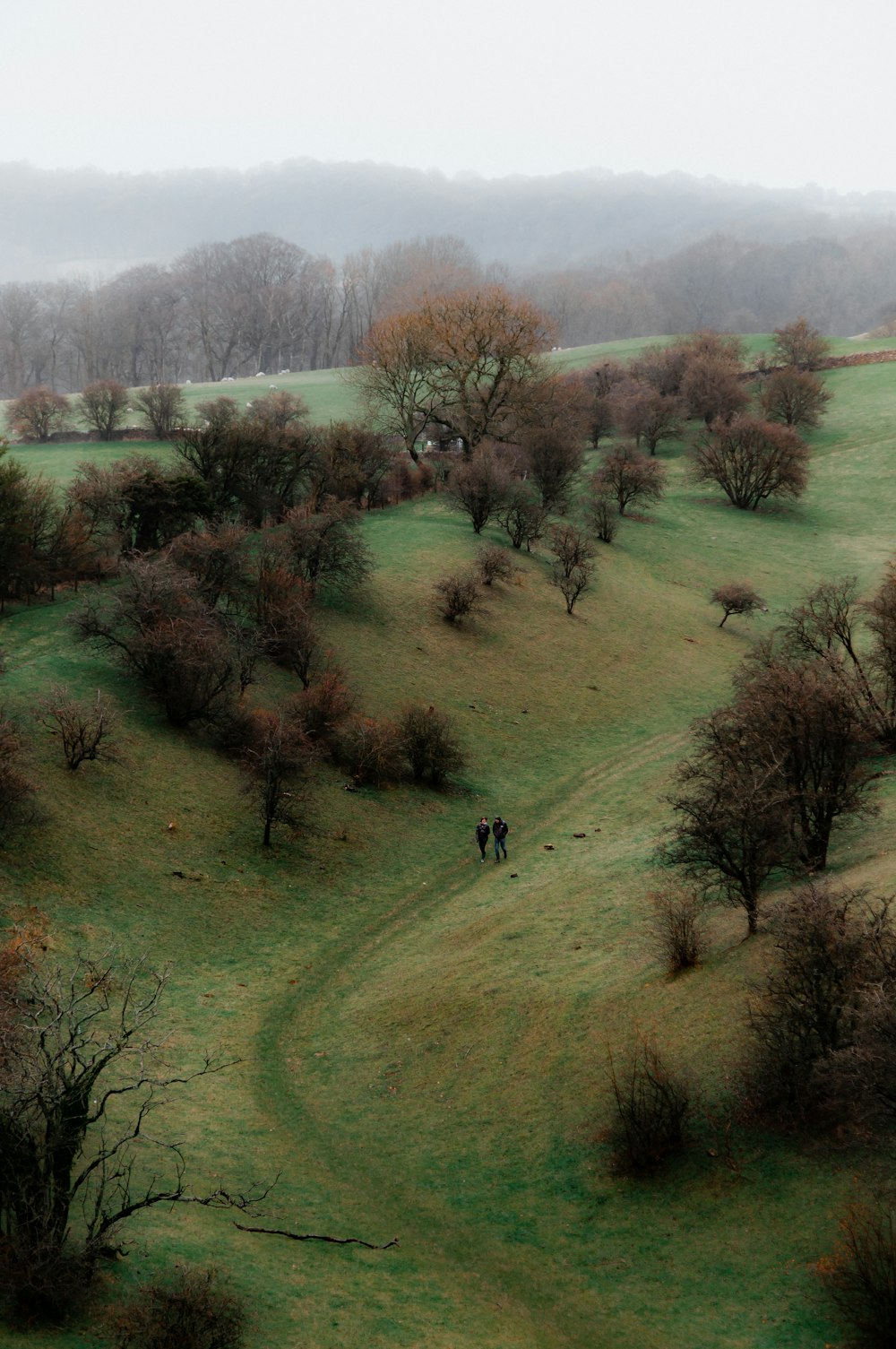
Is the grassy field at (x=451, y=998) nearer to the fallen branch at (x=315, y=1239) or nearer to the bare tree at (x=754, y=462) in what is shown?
the fallen branch at (x=315, y=1239)

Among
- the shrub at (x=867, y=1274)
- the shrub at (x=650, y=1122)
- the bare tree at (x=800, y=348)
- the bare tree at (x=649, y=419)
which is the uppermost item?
the bare tree at (x=800, y=348)

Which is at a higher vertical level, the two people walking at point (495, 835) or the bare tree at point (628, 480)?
the bare tree at point (628, 480)

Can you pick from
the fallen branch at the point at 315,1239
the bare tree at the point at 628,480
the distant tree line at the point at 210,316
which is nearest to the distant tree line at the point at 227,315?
the distant tree line at the point at 210,316

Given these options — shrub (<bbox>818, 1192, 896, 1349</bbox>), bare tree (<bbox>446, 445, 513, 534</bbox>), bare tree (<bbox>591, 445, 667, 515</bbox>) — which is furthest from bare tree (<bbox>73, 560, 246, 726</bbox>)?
bare tree (<bbox>591, 445, 667, 515</bbox>)

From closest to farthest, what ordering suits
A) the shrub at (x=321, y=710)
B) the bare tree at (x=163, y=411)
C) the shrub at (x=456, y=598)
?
the shrub at (x=321, y=710)
the shrub at (x=456, y=598)
the bare tree at (x=163, y=411)

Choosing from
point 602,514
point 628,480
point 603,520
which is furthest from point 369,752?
point 628,480

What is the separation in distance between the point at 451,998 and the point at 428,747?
15.1 meters

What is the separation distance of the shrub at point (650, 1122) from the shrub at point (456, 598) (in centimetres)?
3377

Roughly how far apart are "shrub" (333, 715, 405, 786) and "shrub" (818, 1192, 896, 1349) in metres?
24.7

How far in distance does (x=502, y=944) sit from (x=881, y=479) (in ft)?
219

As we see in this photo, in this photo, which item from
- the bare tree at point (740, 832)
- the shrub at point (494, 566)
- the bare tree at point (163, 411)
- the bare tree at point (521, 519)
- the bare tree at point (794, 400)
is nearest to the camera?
the bare tree at point (740, 832)

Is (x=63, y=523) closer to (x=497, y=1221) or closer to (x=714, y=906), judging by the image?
(x=714, y=906)

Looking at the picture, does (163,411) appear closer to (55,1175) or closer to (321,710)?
(321,710)

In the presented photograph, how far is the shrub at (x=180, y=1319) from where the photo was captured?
1252 cm
